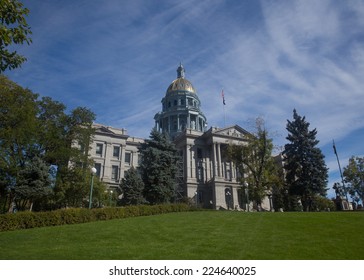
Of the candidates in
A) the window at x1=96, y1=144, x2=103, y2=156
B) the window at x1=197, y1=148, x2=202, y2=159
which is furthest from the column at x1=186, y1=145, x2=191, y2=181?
the window at x1=96, y1=144, x2=103, y2=156

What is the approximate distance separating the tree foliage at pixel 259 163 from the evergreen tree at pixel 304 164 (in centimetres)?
480

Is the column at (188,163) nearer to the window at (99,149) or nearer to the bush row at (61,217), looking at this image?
the window at (99,149)

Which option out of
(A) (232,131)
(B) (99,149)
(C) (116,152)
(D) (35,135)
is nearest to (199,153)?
(A) (232,131)

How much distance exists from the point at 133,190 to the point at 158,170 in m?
4.49

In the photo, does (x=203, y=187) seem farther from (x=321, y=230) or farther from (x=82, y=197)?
(x=321, y=230)

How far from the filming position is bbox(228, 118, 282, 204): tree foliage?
136ft

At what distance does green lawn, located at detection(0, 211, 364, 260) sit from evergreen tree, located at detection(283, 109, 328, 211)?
28519mm

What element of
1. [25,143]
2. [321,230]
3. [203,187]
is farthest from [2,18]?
[203,187]

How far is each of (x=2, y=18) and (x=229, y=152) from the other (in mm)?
38183

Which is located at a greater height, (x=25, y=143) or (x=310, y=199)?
(x=25, y=143)

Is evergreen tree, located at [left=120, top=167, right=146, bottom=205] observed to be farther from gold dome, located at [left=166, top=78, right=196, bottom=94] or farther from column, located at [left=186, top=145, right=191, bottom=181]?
gold dome, located at [left=166, top=78, right=196, bottom=94]

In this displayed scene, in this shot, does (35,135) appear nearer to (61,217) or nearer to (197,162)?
(61,217)

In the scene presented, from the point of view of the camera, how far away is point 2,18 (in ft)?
33.1

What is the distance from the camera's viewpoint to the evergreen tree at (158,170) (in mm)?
40062
